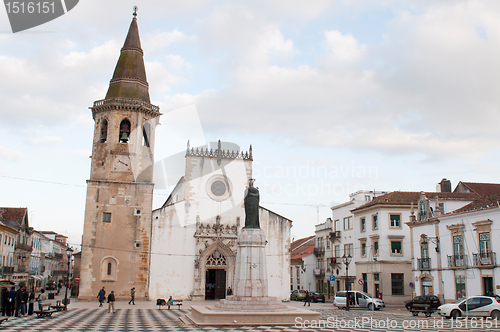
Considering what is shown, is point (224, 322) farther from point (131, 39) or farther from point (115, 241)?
point (131, 39)

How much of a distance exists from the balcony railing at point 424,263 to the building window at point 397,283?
20.3ft

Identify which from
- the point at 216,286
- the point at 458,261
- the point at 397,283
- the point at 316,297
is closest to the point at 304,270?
the point at 316,297

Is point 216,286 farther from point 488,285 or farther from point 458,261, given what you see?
point 488,285

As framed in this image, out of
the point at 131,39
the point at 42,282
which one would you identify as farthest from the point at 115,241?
the point at 42,282

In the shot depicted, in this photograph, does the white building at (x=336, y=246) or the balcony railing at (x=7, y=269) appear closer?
the balcony railing at (x=7, y=269)

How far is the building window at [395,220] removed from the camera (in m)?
40.8

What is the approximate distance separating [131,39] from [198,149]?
10.9m

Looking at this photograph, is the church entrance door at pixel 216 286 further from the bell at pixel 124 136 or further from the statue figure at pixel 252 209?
the statue figure at pixel 252 209

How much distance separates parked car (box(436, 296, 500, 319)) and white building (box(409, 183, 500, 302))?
374 cm

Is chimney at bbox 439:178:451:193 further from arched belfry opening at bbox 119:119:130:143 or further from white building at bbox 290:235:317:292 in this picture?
arched belfry opening at bbox 119:119:130:143

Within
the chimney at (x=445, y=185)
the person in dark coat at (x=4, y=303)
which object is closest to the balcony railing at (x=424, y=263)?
the chimney at (x=445, y=185)

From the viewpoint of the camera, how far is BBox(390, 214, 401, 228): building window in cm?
4078

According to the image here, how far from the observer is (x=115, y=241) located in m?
33.9

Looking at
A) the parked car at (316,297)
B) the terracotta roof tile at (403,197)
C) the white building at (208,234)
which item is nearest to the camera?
the white building at (208,234)
